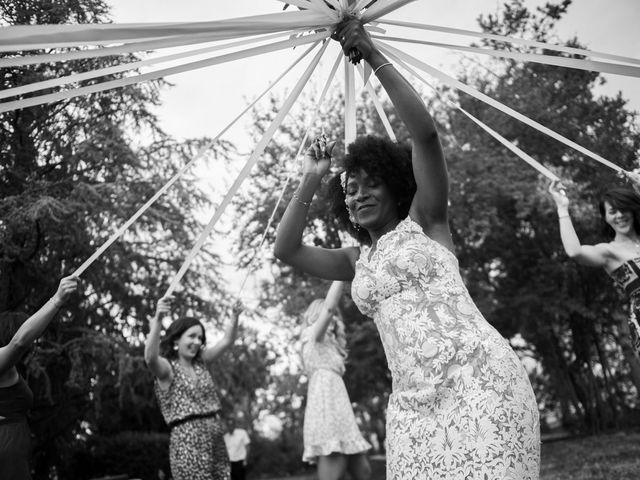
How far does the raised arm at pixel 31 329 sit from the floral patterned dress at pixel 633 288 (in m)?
3.42

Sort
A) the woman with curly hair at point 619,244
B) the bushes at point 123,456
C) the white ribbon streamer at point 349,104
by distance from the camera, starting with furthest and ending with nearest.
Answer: the bushes at point 123,456
the woman with curly hair at point 619,244
the white ribbon streamer at point 349,104

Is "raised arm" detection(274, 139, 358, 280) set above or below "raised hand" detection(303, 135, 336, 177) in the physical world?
below

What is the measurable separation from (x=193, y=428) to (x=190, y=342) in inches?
27.2

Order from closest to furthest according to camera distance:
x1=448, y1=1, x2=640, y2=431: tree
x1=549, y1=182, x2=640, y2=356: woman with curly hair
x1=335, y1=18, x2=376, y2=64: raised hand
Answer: x1=335, y1=18, x2=376, y2=64: raised hand < x1=549, y1=182, x2=640, y2=356: woman with curly hair < x1=448, y1=1, x2=640, y2=431: tree

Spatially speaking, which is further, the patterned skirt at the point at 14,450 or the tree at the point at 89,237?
the tree at the point at 89,237

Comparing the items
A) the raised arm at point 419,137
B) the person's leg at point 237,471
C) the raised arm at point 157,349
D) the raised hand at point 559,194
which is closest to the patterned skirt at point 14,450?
the raised arm at point 157,349

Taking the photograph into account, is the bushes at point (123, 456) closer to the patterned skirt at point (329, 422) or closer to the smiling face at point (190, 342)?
the smiling face at point (190, 342)

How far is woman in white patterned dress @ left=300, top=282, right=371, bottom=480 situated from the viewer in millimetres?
4914

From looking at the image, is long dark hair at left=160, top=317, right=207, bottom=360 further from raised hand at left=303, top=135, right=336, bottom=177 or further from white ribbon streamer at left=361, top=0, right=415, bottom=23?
white ribbon streamer at left=361, top=0, right=415, bottom=23

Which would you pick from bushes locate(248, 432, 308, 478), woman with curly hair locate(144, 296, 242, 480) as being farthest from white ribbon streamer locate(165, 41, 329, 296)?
bushes locate(248, 432, 308, 478)

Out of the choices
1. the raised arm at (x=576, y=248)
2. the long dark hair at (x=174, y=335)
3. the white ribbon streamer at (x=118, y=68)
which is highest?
the white ribbon streamer at (x=118, y=68)

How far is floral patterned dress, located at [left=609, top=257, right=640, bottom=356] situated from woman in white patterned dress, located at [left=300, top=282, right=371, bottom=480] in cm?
199

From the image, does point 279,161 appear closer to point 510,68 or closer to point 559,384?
point 510,68

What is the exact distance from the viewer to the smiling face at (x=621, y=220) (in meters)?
4.27
